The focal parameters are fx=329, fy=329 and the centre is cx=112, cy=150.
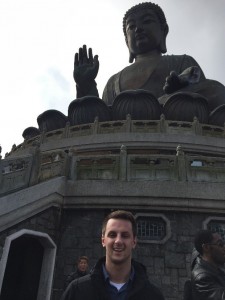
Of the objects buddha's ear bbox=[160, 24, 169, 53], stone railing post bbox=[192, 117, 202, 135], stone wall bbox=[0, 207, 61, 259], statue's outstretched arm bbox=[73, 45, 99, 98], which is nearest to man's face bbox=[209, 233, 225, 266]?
stone wall bbox=[0, 207, 61, 259]

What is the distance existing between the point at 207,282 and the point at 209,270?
108mm

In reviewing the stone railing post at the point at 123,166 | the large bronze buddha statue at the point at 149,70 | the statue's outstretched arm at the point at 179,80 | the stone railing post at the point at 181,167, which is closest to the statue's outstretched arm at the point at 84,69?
the large bronze buddha statue at the point at 149,70

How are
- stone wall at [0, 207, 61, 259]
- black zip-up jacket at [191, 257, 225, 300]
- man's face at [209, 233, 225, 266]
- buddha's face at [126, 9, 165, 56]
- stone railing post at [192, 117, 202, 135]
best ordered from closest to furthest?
black zip-up jacket at [191, 257, 225, 300], man's face at [209, 233, 225, 266], stone wall at [0, 207, 61, 259], stone railing post at [192, 117, 202, 135], buddha's face at [126, 9, 165, 56]

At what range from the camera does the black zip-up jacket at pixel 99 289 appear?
162 centimetres

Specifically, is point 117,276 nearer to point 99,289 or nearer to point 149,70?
point 99,289

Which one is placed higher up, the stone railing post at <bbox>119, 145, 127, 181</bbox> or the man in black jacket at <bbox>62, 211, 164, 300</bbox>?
the stone railing post at <bbox>119, 145, 127, 181</bbox>

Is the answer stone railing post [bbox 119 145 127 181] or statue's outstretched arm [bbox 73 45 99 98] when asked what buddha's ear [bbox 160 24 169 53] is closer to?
statue's outstretched arm [bbox 73 45 99 98]

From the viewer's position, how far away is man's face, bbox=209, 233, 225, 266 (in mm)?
2369

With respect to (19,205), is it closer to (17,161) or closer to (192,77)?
(17,161)

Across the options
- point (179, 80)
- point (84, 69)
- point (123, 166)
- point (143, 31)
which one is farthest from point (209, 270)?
point (143, 31)

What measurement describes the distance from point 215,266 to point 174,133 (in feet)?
28.4

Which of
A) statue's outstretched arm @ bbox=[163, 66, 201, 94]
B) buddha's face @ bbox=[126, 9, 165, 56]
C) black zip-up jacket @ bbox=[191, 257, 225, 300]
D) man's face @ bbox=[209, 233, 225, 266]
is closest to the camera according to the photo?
black zip-up jacket @ bbox=[191, 257, 225, 300]

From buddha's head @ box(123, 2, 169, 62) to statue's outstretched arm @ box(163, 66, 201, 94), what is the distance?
4.95 metres

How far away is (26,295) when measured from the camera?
5527mm
